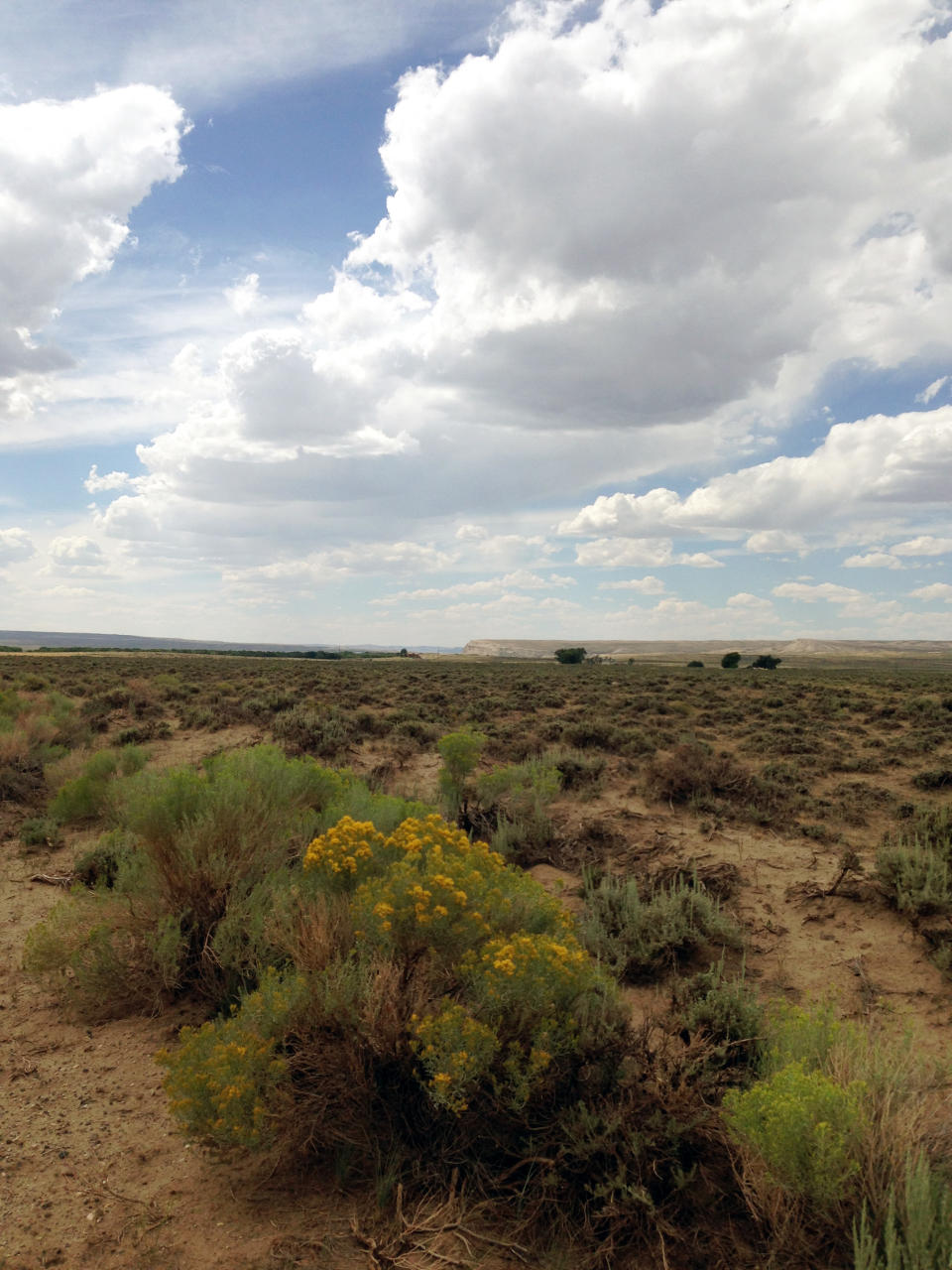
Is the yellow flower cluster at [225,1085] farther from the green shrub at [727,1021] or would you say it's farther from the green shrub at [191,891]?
the green shrub at [727,1021]

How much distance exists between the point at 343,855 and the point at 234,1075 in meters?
1.39

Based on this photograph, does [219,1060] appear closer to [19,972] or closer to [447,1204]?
[447,1204]

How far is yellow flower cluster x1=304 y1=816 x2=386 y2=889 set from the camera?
14.9 feet

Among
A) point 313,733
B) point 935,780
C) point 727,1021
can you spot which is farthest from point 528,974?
point 313,733

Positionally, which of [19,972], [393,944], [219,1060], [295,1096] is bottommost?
[19,972]

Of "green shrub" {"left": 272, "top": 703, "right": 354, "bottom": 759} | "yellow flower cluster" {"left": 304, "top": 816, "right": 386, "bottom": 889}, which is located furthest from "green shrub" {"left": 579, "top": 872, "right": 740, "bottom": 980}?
"green shrub" {"left": 272, "top": 703, "right": 354, "bottom": 759}

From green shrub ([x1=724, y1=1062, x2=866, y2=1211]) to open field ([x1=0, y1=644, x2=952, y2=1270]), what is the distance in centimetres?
4

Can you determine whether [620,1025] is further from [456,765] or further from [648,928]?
[456,765]

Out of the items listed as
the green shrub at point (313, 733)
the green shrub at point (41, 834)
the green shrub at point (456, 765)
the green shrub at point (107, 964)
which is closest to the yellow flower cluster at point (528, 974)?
the green shrub at point (107, 964)

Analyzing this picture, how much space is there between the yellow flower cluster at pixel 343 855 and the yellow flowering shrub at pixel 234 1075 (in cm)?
86

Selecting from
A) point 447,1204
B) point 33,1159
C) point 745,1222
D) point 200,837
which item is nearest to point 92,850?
point 200,837

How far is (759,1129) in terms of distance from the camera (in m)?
2.93

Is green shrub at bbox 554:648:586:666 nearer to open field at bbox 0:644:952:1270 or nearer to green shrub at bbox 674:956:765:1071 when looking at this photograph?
open field at bbox 0:644:952:1270

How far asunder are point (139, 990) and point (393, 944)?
2.44m
